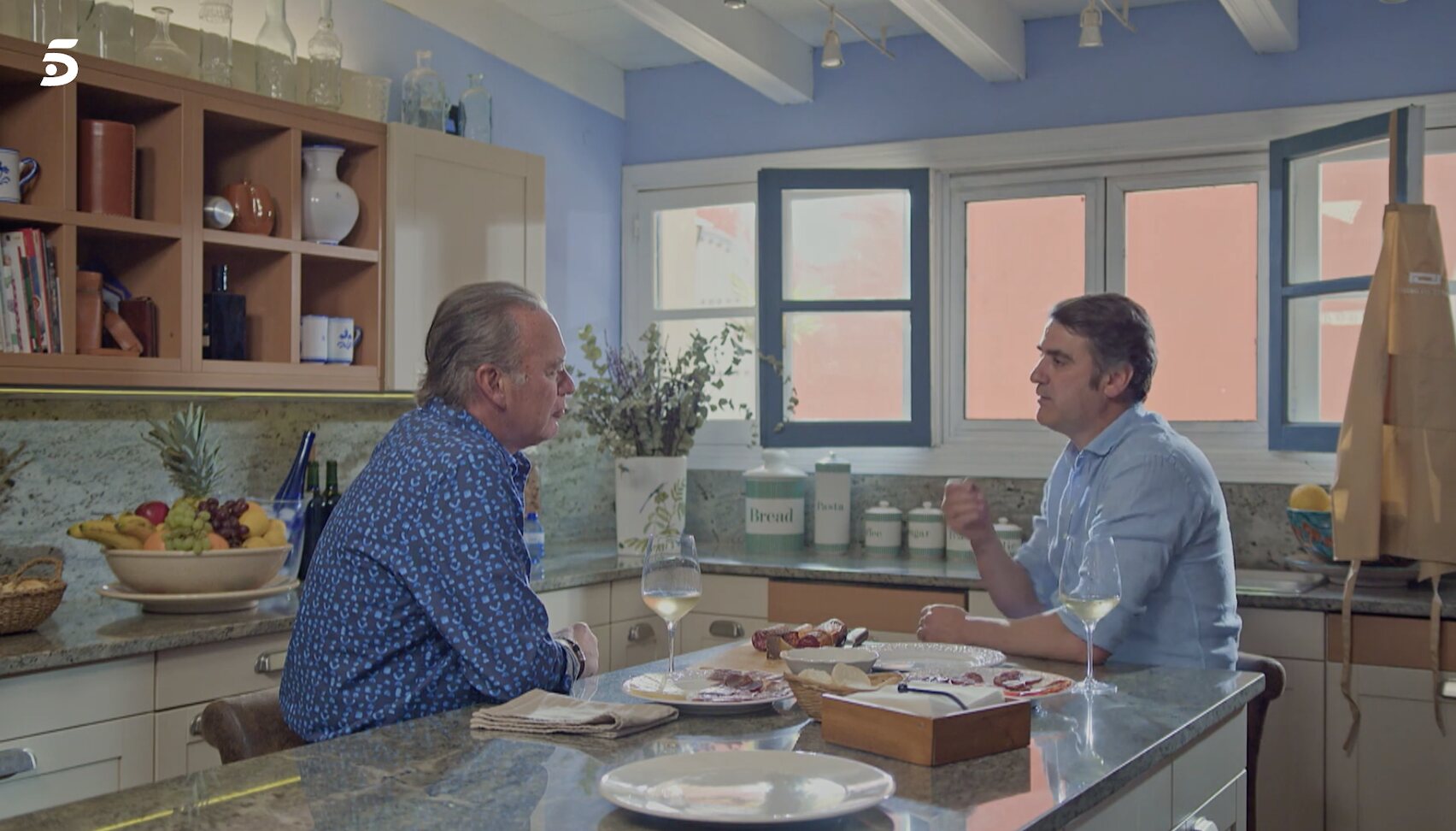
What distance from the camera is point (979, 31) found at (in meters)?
3.84

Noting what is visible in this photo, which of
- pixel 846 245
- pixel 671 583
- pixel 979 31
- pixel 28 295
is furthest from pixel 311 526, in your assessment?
pixel 979 31

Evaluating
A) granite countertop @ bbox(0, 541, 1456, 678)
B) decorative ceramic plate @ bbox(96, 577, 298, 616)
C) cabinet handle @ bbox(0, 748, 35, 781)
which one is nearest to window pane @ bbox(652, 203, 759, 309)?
granite countertop @ bbox(0, 541, 1456, 678)

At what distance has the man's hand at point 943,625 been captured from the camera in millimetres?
2314

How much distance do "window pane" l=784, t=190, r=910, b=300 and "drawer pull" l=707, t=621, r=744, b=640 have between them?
3.89 feet

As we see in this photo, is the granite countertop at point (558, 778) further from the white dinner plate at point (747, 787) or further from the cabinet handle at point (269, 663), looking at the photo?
the cabinet handle at point (269, 663)

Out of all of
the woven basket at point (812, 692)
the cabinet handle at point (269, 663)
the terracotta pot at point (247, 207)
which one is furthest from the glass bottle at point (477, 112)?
the woven basket at point (812, 692)

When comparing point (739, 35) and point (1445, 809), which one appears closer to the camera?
point (1445, 809)

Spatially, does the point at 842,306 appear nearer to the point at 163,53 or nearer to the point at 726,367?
the point at 726,367

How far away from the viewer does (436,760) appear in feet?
4.83

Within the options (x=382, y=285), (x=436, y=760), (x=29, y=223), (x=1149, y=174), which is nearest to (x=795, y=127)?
(x=1149, y=174)

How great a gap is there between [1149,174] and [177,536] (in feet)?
9.93

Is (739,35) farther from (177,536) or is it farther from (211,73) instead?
(177,536)

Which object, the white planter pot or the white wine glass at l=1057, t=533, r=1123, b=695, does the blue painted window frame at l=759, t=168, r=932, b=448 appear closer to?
the white planter pot

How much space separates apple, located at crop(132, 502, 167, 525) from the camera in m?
2.94
